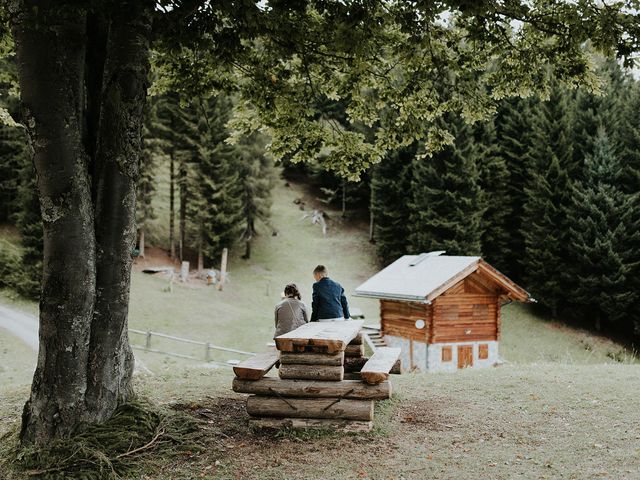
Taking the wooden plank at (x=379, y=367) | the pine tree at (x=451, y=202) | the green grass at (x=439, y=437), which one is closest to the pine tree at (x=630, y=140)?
the pine tree at (x=451, y=202)

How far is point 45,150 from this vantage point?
610 centimetres

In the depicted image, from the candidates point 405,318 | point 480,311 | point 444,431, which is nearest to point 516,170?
point 480,311

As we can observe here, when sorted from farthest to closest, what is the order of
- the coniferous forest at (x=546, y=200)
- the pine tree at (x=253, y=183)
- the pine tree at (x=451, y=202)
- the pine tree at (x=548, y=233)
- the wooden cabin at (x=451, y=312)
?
the pine tree at (x=253, y=183) < the pine tree at (x=451, y=202) < the pine tree at (x=548, y=233) < the coniferous forest at (x=546, y=200) < the wooden cabin at (x=451, y=312)

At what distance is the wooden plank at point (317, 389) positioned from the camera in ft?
23.7

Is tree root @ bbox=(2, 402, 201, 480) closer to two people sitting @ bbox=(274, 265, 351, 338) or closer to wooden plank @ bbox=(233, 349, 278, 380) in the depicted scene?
wooden plank @ bbox=(233, 349, 278, 380)

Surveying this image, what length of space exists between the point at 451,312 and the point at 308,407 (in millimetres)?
19326

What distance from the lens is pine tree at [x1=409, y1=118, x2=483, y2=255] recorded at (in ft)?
127

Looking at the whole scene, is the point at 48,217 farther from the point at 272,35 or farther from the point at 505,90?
the point at 505,90

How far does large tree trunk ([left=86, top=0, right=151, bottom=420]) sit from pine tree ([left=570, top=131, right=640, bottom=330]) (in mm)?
34371

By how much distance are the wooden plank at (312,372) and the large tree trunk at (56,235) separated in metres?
2.60

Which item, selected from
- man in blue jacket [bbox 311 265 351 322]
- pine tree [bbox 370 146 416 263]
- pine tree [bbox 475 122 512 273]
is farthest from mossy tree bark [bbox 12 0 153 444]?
pine tree [bbox 370 146 416 263]

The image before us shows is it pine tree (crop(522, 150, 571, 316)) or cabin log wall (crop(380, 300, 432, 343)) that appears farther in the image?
pine tree (crop(522, 150, 571, 316))

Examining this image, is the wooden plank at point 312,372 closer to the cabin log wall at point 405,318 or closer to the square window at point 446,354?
the cabin log wall at point 405,318

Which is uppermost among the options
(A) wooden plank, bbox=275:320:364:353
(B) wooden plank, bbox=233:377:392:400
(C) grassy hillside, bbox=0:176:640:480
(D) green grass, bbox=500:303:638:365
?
(A) wooden plank, bbox=275:320:364:353
